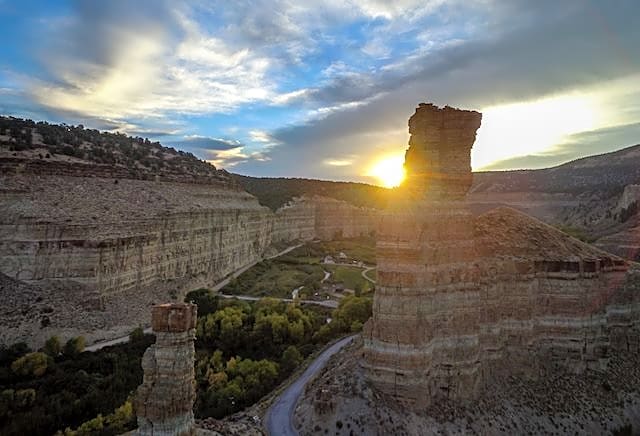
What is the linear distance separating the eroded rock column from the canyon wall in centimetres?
2194

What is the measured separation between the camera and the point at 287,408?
22.2 m

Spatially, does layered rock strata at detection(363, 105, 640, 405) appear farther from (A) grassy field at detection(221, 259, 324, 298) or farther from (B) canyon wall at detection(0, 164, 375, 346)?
(A) grassy field at detection(221, 259, 324, 298)

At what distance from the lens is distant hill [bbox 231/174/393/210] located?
392 ft

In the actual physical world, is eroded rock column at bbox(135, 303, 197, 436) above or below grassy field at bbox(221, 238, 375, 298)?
above

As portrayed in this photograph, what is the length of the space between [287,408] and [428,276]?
27.4ft

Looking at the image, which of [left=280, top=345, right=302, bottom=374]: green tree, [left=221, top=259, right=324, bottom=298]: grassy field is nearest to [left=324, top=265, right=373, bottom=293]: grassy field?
[left=221, top=259, right=324, bottom=298]: grassy field

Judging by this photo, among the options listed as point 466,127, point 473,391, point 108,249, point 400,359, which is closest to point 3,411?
point 108,249

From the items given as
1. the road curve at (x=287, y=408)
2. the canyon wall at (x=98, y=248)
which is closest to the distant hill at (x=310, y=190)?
the canyon wall at (x=98, y=248)

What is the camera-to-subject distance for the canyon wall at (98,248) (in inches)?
1300

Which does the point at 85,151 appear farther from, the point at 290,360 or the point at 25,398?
the point at 290,360

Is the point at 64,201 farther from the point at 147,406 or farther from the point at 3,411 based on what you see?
the point at 147,406

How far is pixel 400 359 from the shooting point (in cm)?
1895

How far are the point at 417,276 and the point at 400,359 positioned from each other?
9.89 ft

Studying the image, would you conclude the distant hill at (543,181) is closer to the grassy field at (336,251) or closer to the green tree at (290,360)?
the grassy field at (336,251)
